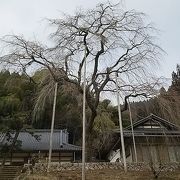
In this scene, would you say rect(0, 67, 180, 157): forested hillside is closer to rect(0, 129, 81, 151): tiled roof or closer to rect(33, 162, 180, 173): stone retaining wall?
rect(33, 162, 180, 173): stone retaining wall

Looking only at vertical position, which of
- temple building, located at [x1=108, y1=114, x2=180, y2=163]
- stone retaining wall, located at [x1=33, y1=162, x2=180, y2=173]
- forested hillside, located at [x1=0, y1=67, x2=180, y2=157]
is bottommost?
stone retaining wall, located at [x1=33, y1=162, x2=180, y2=173]

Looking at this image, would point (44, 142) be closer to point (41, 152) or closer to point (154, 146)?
point (41, 152)

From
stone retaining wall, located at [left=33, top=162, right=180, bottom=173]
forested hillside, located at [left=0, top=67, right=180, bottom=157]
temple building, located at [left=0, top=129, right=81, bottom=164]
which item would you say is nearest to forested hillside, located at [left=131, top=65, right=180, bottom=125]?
forested hillside, located at [left=0, top=67, right=180, bottom=157]

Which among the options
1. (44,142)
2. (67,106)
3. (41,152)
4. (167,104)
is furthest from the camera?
(44,142)

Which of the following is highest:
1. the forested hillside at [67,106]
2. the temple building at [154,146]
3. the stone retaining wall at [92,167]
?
the forested hillside at [67,106]

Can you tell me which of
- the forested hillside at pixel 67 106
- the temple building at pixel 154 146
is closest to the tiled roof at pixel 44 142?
the forested hillside at pixel 67 106

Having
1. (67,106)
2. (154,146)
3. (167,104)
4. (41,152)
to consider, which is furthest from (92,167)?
(41,152)

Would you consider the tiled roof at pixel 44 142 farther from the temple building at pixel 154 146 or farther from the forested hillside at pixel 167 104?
the forested hillside at pixel 167 104

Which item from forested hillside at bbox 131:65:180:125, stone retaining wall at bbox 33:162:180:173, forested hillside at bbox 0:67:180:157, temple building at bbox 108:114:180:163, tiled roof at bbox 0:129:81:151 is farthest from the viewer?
tiled roof at bbox 0:129:81:151

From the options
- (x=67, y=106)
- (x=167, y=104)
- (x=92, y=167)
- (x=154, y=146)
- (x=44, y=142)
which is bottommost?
(x=92, y=167)

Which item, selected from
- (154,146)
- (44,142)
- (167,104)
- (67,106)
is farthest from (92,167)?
(44,142)

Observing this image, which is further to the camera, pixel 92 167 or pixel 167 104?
pixel 167 104

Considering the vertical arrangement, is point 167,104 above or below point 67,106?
below

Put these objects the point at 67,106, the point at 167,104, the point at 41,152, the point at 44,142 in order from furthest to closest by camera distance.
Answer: the point at 44,142 < the point at 41,152 < the point at 67,106 < the point at 167,104
